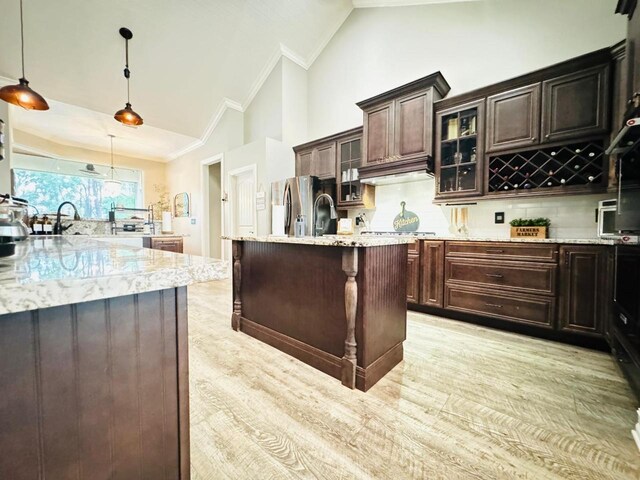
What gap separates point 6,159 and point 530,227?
6881 millimetres

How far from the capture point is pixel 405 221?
11.8 ft

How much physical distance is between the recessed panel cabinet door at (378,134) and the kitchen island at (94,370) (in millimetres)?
3135

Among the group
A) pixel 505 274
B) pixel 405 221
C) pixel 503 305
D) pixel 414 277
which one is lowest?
pixel 503 305

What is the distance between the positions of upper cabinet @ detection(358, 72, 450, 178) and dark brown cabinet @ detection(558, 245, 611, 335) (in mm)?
1611

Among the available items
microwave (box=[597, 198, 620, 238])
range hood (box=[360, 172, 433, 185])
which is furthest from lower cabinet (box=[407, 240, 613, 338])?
range hood (box=[360, 172, 433, 185])

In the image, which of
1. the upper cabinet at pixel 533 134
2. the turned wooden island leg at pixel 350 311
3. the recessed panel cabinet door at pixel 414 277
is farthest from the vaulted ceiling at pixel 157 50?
the turned wooden island leg at pixel 350 311

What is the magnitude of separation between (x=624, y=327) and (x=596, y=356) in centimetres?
67

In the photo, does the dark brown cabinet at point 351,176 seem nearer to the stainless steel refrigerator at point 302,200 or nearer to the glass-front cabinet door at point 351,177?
the glass-front cabinet door at point 351,177

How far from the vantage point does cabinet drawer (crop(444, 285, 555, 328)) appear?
7.46 ft

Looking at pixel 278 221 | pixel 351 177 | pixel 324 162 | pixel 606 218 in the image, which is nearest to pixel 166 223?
pixel 324 162

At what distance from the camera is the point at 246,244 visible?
242 centimetres

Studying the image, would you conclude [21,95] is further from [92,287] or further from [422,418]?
[422,418]

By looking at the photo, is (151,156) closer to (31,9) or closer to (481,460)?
(31,9)

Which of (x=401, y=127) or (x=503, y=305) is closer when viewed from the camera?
(x=503, y=305)
